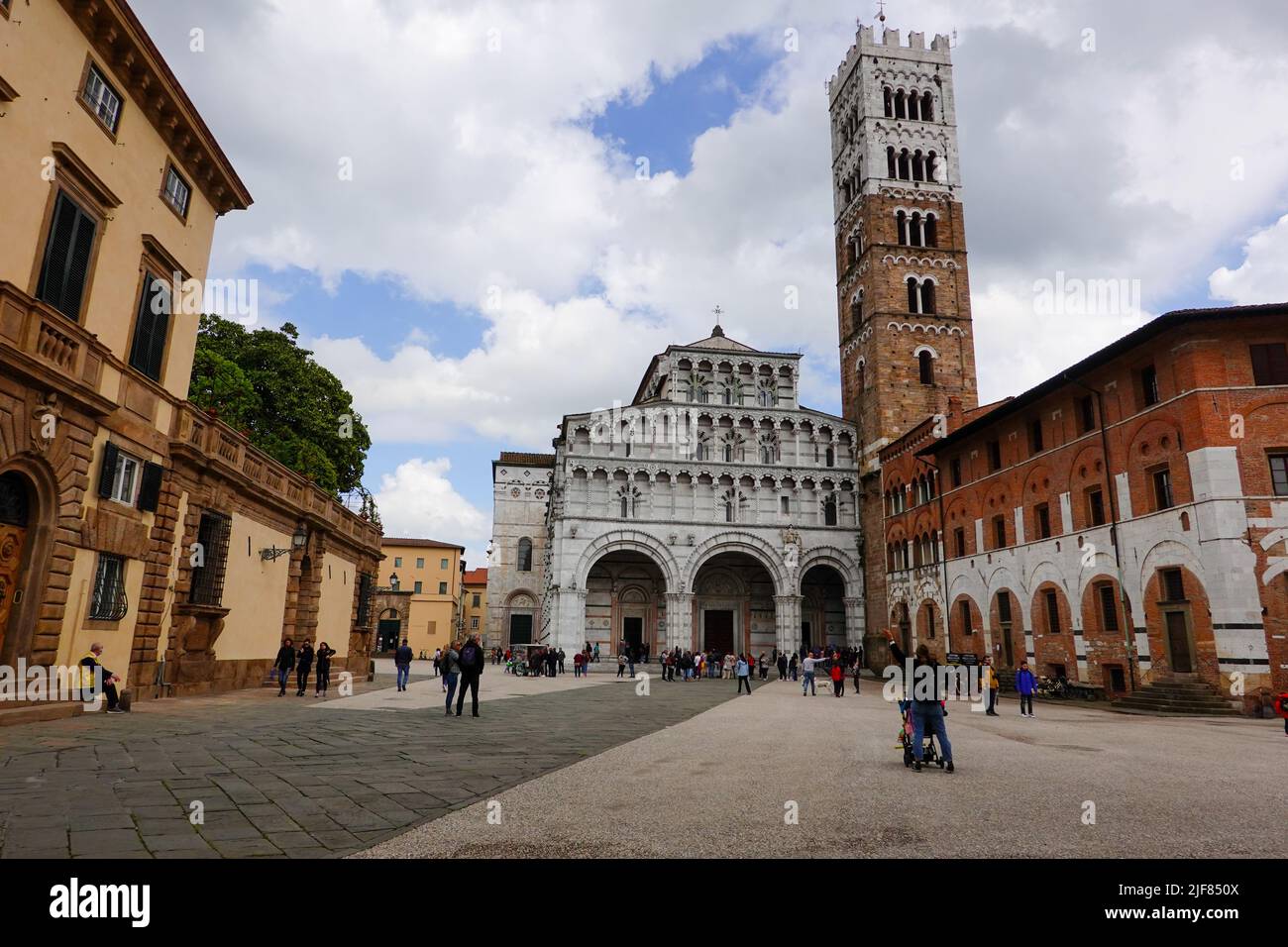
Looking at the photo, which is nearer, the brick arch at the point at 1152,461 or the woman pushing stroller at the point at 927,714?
the woman pushing stroller at the point at 927,714

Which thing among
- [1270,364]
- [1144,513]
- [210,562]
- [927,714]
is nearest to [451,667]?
[210,562]

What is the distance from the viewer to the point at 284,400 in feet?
101

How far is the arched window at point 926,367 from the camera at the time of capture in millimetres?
44562

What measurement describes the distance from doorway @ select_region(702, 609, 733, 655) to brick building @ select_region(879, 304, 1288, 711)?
1658cm

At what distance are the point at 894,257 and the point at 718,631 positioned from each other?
2623 cm

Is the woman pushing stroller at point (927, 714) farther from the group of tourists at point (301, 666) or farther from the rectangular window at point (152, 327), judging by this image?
the group of tourists at point (301, 666)

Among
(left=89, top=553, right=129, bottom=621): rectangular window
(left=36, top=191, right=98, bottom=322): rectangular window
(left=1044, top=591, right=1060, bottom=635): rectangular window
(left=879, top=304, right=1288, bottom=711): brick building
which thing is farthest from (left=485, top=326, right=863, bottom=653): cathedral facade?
(left=36, top=191, right=98, bottom=322): rectangular window

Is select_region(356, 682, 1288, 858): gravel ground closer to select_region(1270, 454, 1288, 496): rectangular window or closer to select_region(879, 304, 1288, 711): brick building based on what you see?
select_region(879, 304, 1288, 711): brick building

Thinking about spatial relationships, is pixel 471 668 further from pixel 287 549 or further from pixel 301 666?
pixel 287 549

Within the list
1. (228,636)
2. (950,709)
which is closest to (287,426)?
(228,636)

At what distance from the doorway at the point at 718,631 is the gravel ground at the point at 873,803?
33430 millimetres

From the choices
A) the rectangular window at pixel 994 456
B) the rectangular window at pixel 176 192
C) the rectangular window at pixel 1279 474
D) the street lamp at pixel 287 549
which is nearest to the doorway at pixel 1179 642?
the rectangular window at pixel 1279 474

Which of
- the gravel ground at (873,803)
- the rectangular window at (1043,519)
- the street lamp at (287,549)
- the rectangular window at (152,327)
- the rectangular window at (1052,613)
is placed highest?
the rectangular window at (152,327)
